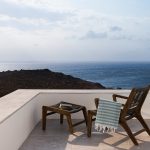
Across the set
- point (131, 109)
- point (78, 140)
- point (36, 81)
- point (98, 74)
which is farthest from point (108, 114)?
point (98, 74)

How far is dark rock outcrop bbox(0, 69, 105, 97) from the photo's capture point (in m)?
12.4

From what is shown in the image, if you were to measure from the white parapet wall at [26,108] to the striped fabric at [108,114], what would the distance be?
37.4 inches

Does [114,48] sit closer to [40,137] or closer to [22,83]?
[22,83]

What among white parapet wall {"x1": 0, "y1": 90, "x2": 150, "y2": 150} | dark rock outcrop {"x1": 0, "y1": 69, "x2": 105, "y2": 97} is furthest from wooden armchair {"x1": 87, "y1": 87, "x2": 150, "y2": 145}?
dark rock outcrop {"x1": 0, "y1": 69, "x2": 105, "y2": 97}

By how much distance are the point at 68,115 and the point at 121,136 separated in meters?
0.77

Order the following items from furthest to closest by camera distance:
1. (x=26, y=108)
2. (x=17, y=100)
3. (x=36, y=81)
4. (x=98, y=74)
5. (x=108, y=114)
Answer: (x=98, y=74), (x=36, y=81), (x=17, y=100), (x=26, y=108), (x=108, y=114)

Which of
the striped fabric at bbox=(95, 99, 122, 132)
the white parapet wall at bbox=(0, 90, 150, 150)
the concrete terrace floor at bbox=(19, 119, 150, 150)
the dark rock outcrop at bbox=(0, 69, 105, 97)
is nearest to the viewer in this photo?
the white parapet wall at bbox=(0, 90, 150, 150)

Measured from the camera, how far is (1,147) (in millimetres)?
3467

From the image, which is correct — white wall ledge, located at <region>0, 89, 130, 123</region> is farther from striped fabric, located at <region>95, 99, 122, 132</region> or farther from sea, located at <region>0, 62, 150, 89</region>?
sea, located at <region>0, 62, 150, 89</region>

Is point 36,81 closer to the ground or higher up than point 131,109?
closer to the ground

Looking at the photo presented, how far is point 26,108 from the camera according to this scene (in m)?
4.75

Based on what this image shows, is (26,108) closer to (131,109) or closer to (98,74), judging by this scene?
(131,109)

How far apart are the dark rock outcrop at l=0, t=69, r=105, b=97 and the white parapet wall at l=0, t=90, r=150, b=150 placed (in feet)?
20.4

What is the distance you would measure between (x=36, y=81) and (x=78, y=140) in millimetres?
8435
